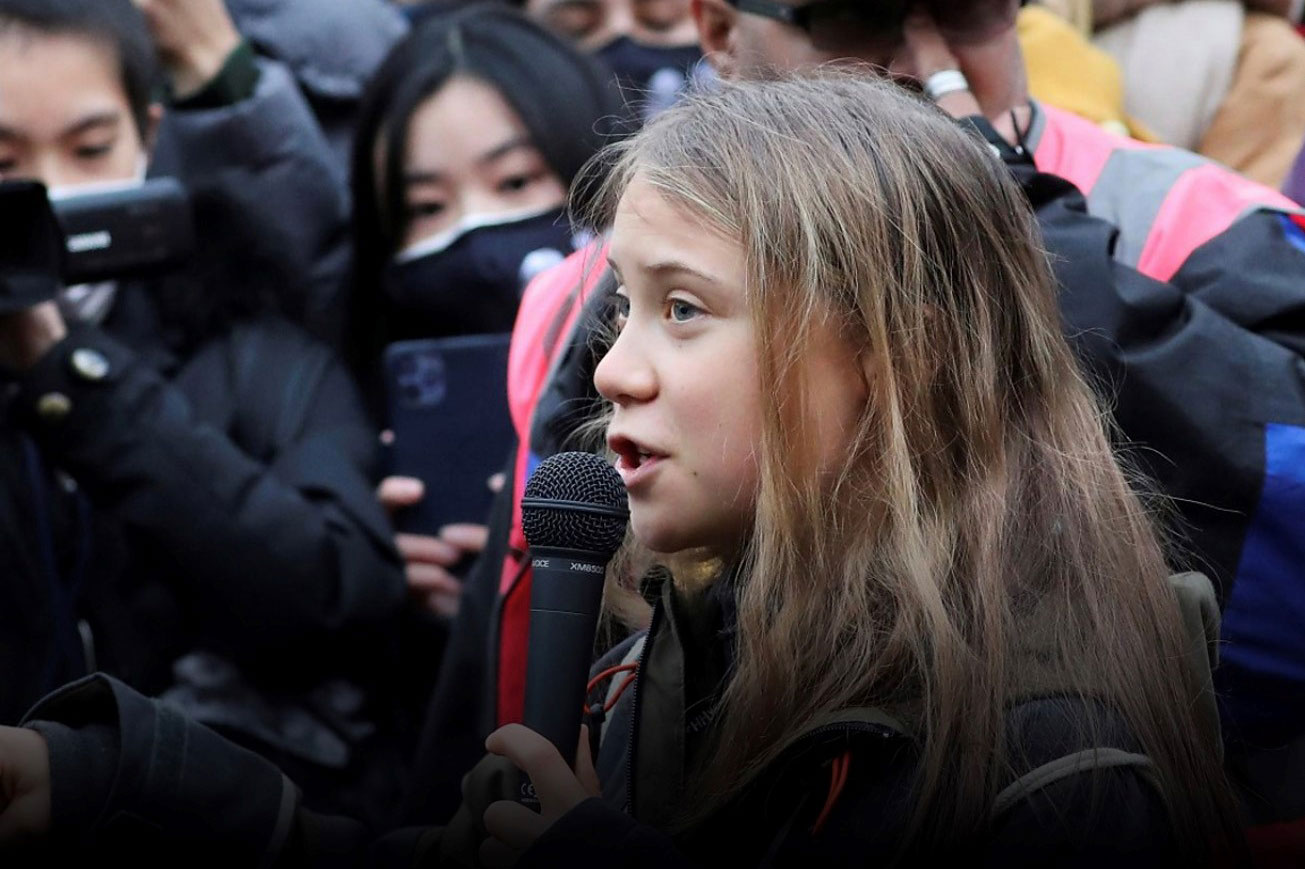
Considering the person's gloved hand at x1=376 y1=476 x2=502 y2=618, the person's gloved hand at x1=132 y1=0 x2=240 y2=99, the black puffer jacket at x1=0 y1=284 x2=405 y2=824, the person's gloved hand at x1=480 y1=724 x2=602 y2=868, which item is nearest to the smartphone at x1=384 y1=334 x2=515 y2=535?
the person's gloved hand at x1=376 y1=476 x2=502 y2=618

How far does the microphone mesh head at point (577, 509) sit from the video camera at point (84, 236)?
53.2 inches

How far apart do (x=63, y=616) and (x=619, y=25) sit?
204 cm

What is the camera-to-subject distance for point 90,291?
2875mm

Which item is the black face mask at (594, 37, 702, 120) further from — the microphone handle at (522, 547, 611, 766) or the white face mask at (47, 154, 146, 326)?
the microphone handle at (522, 547, 611, 766)

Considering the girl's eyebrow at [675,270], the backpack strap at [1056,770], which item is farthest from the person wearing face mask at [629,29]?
the backpack strap at [1056,770]

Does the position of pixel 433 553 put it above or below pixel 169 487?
below

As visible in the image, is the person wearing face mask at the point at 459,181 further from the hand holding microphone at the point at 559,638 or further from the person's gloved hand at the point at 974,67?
the hand holding microphone at the point at 559,638

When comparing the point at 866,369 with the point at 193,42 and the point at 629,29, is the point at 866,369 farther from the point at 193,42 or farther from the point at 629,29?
the point at 629,29

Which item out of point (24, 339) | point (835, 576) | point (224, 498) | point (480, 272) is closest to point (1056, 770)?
point (835, 576)

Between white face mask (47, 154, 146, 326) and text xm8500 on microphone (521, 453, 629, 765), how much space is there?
4.76ft

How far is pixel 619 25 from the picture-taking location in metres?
3.88

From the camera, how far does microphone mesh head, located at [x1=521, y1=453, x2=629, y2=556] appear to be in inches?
58.2

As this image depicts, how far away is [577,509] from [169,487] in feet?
4.38

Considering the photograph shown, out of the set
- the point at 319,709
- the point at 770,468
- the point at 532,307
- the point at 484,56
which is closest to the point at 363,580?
the point at 319,709
